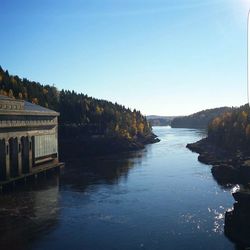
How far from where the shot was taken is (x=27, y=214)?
167 feet

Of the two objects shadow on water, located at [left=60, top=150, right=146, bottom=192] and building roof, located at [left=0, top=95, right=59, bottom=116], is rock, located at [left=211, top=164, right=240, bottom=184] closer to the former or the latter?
shadow on water, located at [left=60, top=150, right=146, bottom=192]

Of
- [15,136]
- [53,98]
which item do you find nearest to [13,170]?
[15,136]

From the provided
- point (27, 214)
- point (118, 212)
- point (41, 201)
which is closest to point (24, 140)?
point (41, 201)

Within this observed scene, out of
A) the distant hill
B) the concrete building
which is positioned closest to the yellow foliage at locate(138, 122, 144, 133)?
the distant hill

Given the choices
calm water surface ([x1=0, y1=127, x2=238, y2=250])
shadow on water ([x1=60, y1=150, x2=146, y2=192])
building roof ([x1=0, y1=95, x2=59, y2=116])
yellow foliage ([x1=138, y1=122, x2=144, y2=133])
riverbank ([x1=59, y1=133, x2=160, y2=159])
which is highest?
building roof ([x1=0, y1=95, x2=59, y2=116])

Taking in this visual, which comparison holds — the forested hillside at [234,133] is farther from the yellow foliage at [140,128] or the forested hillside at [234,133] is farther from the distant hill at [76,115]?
the yellow foliage at [140,128]

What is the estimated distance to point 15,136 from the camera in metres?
73.4

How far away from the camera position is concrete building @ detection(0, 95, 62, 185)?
69438 mm

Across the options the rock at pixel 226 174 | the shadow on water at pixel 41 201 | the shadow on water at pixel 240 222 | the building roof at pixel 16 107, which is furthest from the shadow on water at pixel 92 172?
the shadow on water at pixel 240 222

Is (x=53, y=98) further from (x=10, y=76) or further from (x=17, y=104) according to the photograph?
(x=17, y=104)

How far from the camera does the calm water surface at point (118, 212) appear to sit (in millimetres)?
40344

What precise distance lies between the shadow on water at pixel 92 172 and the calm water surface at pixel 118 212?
0.20 m

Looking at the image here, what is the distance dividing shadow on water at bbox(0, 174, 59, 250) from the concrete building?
4987 millimetres

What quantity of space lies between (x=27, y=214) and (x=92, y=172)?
37822 mm
